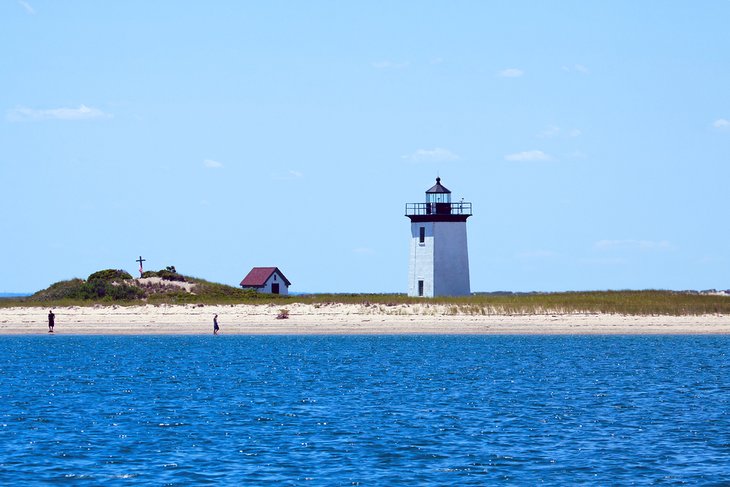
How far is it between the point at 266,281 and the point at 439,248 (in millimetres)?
15563

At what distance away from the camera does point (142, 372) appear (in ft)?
151

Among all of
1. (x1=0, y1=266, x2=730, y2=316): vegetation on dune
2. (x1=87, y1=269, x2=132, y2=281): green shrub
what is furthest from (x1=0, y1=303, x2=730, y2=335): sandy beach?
(x1=87, y1=269, x2=132, y2=281): green shrub

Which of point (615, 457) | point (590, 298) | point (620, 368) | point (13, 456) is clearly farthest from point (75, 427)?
point (590, 298)

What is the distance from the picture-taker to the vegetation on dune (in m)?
64.6

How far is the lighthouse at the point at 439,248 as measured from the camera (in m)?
73.3

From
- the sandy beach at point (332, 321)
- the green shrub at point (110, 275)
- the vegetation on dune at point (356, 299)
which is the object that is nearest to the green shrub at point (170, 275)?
the vegetation on dune at point (356, 299)

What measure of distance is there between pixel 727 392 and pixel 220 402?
17625 mm

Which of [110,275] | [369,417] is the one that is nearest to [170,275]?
[110,275]

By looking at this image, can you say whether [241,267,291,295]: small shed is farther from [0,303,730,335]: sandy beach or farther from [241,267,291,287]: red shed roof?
[0,303,730,335]: sandy beach

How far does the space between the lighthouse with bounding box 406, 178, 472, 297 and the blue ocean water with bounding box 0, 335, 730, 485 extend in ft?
56.0

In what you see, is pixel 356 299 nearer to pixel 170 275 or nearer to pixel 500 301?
pixel 500 301

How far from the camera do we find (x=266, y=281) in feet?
267

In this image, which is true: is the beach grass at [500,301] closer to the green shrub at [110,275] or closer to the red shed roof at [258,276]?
the green shrub at [110,275]

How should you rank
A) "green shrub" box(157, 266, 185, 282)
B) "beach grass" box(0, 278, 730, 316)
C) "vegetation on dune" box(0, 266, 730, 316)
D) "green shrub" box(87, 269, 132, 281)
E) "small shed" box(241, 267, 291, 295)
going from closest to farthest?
1. "beach grass" box(0, 278, 730, 316)
2. "vegetation on dune" box(0, 266, 730, 316)
3. "green shrub" box(87, 269, 132, 281)
4. "green shrub" box(157, 266, 185, 282)
5. "small shed" box(241, 267, 291, 295)
